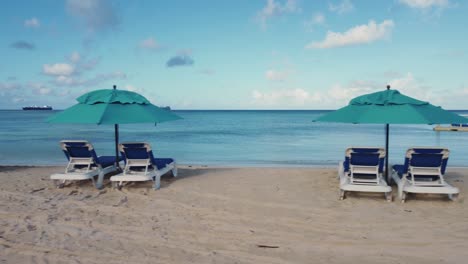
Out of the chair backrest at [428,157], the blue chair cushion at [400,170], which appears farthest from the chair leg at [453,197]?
the blue chair cushion at [400,170]

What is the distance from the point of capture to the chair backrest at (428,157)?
5855 millimetres

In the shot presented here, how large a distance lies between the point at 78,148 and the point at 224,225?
11.4 ft

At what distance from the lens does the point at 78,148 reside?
6793mm

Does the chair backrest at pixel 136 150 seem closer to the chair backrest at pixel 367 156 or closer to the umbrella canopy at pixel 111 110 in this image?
the umbrella canopy at pixel 111 110

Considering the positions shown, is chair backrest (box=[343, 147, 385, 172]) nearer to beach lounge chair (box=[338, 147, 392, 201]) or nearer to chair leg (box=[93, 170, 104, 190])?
beach lounge chair (box=[338, 147, 392, 201])

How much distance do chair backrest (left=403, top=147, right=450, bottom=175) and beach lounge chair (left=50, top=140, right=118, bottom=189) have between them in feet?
17.8

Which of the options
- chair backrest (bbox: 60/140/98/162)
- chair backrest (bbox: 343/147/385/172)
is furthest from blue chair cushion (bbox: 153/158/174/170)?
chair backrest (bbox: 343/147/385/172)

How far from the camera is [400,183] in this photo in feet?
20.1

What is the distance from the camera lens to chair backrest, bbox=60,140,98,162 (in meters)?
6.74

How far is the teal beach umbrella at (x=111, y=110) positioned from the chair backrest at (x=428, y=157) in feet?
14.2

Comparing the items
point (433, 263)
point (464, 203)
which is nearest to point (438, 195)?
point (464, 203)

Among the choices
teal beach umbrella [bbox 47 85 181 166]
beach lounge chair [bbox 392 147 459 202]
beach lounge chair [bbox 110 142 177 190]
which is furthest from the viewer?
beach lounge chair [bbox 110 142 177 190]

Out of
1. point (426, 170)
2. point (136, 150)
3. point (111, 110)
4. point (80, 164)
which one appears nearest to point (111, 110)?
point (111, 110)

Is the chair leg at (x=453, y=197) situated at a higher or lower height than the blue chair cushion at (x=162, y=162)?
lower
